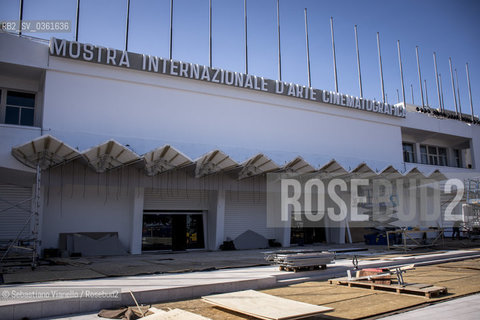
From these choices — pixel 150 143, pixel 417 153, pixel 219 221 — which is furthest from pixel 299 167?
pixel 417 153

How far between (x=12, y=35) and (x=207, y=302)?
47.8ft

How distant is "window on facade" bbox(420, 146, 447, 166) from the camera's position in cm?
2991

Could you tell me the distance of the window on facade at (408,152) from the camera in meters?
28.5

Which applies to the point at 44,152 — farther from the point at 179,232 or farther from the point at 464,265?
the point at 464,265

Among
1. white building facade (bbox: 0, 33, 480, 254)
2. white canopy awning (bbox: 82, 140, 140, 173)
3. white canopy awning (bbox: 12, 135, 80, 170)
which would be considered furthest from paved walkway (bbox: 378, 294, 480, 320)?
white canopy awning (bbox: 12, 135, 80, 170)

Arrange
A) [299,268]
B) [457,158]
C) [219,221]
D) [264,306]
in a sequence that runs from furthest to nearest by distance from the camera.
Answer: [457,158]
[219,221]
[299,268]
[264,306]

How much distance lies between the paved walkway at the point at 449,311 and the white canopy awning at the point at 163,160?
34.5 feet

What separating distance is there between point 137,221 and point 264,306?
37.8ft

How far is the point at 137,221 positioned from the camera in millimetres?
16906

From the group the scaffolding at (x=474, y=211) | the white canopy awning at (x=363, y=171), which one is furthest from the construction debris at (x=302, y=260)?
the scaffolding at (x=474, y=211)

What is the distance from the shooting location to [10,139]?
1448 centimetres

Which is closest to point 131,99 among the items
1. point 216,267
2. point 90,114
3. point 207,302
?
point 90,114

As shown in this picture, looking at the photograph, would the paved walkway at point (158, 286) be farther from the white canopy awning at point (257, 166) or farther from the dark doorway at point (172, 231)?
the dark doorway at point (172, 231)

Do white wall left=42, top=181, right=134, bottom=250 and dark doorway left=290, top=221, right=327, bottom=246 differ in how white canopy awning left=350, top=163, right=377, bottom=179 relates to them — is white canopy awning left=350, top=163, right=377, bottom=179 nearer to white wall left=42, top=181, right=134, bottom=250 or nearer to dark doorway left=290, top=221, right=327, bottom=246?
dark doorway left=290, top=221, right=327, bottom=246
